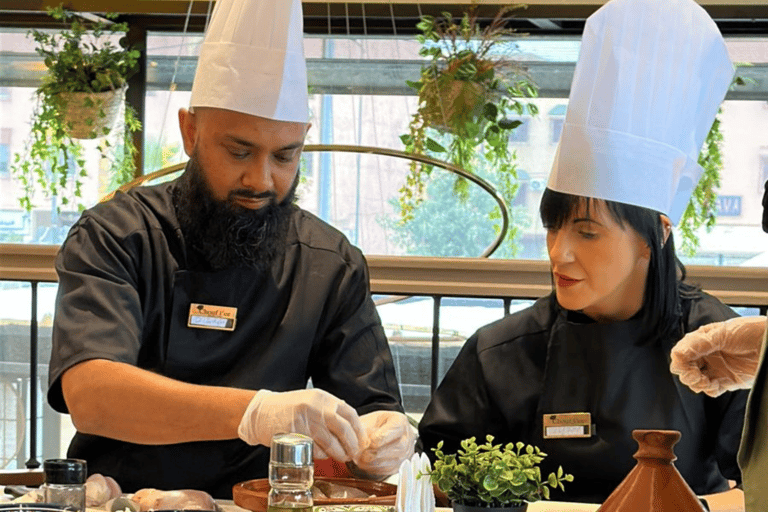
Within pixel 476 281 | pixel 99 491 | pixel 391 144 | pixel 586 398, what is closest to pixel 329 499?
pixel 99 491

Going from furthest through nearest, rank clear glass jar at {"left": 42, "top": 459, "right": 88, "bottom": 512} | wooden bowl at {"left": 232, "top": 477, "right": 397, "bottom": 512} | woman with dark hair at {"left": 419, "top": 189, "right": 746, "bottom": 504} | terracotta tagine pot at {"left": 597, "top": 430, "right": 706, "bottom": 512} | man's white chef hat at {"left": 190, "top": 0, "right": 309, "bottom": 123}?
man's white chef hat at {"left": 190, "top": 0, "right": 309, "bottom": 123}
woman with dark hair at {"left": 419, "top": 189, "right": 746, "bottom": 504}
wooden bowl at {"left": 232, "top": 477, "right": 397, "bottom": 512}
clear glass jar at {"left": 42, "top": 459, "right": 88, "bottom": 512}
terracotta tagine pot at {"left": 597, "top": 430, "right": 706, "bottom": 512}

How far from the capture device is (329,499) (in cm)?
144

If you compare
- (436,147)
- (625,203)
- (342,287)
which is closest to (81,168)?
(436,147)

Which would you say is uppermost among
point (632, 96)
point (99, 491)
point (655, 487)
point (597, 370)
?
point (632, 96)

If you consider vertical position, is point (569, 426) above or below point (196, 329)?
below

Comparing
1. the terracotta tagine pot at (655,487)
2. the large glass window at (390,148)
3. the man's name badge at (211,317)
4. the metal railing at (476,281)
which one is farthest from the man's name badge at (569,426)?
the large glass window at (390,148)

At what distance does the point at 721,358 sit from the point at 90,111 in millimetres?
2090

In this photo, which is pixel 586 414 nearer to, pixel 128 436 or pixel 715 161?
pixel 128 436

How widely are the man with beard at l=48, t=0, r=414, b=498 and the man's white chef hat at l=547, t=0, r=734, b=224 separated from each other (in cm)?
47

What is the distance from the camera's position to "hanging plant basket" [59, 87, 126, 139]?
10.4 feet

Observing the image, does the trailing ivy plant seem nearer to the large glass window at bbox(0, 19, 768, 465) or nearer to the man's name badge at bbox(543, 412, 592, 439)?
the large glass window at bbox(0, 19, 768, 465)

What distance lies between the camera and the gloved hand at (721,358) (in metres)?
1.60

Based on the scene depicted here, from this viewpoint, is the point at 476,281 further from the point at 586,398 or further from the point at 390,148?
the point at 390,148

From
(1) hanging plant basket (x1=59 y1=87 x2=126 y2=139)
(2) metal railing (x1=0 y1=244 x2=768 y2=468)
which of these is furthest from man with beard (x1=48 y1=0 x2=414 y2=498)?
(1) hanging plant basket (x1=59 y1=87 x2=126 y2=139)
